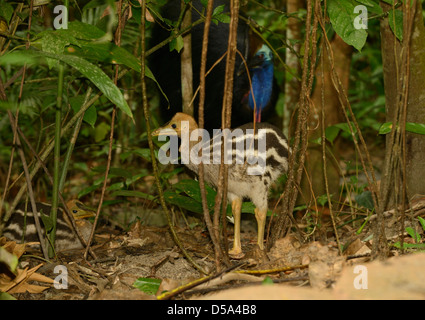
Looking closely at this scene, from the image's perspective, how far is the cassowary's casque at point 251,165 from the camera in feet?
8.77

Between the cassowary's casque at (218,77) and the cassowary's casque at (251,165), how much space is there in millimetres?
998

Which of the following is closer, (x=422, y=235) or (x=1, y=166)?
(x=422, y=235)

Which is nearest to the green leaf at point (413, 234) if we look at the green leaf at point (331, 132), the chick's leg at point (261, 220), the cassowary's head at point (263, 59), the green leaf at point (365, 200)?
the green leaf at point (365, 200)

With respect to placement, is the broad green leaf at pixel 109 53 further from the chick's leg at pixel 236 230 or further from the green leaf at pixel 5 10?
the chick's leg at pixel 236 230

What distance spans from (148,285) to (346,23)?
4.06 feet

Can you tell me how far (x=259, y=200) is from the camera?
2.76 m

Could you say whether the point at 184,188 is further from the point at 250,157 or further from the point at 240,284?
the point at 240,284

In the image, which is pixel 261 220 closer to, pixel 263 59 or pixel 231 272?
pixel 231 272

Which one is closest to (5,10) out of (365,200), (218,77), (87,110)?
(87,110)

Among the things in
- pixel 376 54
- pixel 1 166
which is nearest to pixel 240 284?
pixel 1 166

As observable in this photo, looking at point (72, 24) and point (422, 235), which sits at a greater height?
point (72, 24)

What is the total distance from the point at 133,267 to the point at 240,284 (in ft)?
2.01

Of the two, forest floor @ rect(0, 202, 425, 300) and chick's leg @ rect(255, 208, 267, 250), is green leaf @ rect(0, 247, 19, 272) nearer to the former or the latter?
forest floor @ rect(0, 202, 425, 300)
